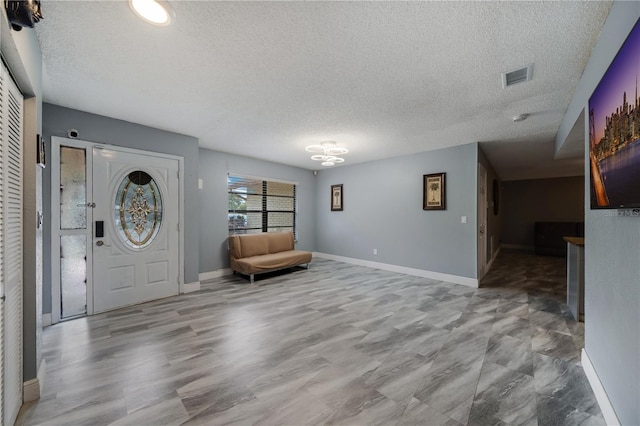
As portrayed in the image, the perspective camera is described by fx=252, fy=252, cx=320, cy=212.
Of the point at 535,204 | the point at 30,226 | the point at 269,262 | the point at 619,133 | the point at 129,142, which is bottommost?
the point at 269,262

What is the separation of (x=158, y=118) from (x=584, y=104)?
463cm

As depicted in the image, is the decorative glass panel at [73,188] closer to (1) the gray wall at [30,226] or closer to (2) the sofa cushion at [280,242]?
(1) the gray wall at [30,226]

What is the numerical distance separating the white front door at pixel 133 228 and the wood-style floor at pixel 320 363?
0.34m

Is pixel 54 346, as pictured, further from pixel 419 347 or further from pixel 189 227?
pixel 419 347

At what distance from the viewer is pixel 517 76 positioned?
7.53ft

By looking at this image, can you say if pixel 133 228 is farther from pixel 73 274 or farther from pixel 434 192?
pixel 434 192

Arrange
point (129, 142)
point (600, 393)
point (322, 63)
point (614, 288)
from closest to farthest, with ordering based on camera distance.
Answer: point (614, 288), point (600, 393), point (322, 63), point (129, 142)

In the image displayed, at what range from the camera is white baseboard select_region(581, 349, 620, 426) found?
147 cm

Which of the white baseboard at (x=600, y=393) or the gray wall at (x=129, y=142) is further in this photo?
the gray wall at (x=129, y=142)

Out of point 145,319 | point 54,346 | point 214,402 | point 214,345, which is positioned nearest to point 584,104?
point 214,402

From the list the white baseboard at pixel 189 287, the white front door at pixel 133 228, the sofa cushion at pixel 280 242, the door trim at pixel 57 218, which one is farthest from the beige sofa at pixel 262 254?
the door trim at pixel 57 218

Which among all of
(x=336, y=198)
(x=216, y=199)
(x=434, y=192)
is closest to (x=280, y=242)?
(x=216, y=199)

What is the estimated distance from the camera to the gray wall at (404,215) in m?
4.58

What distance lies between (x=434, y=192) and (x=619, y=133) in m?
3.78
